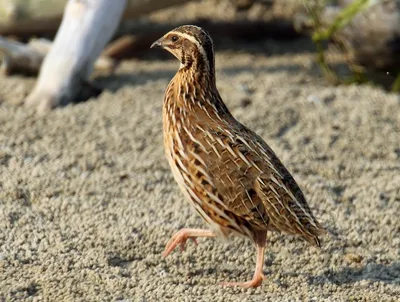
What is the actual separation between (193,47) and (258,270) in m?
1.43

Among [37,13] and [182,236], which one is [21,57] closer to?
[37,13]

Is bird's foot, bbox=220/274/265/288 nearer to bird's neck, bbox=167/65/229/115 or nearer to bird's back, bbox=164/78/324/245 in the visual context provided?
bird's back, bbox=164/78/324/245

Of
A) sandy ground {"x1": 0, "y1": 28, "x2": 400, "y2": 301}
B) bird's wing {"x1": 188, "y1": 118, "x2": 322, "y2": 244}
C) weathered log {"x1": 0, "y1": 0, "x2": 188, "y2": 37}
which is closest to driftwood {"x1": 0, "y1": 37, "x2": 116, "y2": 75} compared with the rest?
sandy ground {"x1": 0, "y1": 28, "x2": 400, "y2": 301}

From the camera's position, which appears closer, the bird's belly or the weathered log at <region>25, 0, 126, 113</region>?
the bird's belly

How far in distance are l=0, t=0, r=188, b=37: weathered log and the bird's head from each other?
397cm

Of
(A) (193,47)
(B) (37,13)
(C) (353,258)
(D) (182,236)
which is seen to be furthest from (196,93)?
(B) (37,13)

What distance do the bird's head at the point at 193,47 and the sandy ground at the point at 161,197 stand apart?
3.87 ft

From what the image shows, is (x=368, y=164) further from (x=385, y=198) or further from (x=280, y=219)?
(x=280, y=219)

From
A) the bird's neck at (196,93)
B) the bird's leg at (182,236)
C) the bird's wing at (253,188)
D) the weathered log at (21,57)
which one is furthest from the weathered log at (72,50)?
the bird's wing at (253,188)

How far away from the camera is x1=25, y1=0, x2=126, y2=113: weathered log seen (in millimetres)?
8266

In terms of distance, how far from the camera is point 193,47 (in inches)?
222

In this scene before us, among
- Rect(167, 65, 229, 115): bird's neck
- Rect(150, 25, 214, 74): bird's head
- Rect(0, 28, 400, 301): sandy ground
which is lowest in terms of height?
Rect(0, 28, 400, 301): sandy ground

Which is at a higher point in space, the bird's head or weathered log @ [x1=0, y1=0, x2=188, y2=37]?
the bird's head

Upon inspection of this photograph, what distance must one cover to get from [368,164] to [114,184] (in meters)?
2.15
